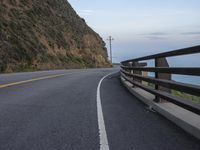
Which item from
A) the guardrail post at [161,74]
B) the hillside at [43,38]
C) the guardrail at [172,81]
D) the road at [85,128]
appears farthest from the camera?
the hillside at [43,38]

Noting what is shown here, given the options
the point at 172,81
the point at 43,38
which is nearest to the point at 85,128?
the point at 172,81

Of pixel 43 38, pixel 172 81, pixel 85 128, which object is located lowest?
pixel 85 128

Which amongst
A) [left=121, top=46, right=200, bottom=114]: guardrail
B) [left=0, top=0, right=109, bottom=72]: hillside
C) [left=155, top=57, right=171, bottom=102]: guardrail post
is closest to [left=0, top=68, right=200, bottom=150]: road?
[left=121, top=46, right=200, bottom=114]: guardrail

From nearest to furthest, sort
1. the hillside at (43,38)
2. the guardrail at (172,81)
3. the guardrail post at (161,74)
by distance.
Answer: the guardrail at (172,81), the guardrail post at (161,74), the hillside at (43,38)

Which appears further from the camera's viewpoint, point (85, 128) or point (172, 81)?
point (172, 81)

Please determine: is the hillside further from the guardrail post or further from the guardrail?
the guardrail

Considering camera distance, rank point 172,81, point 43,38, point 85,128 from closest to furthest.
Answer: point 85,128
point 172,81
point 43,38

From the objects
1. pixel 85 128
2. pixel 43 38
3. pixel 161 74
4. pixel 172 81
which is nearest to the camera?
pixel 85 128

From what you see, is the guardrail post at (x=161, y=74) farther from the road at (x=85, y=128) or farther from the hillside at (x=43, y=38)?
the hillside at (x=43, y=38)

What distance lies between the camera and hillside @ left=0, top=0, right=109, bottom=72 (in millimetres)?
44281

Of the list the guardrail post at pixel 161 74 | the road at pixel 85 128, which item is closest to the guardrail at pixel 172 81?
the guardrail post at pixel 161 74

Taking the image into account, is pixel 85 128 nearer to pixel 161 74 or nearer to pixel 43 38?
pixel 161 74

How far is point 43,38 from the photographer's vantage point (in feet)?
181

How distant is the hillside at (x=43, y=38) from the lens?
44.3 meters
